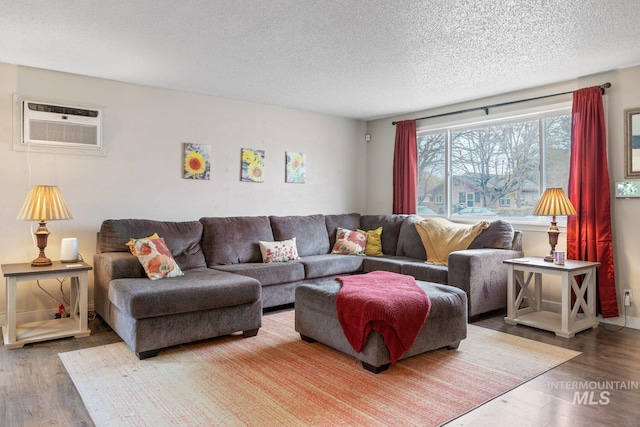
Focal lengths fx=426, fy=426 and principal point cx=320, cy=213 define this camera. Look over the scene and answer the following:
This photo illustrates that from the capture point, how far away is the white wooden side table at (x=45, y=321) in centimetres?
313

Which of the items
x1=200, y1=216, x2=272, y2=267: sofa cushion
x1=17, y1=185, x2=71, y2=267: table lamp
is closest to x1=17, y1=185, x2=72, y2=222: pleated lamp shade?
x1=17, y1=185, x2=71, y2=267: table lamp

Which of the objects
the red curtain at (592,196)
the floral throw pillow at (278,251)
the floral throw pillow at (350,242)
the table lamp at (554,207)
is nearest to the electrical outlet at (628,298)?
the red curtain at (592,196)

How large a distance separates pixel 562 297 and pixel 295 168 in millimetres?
3342

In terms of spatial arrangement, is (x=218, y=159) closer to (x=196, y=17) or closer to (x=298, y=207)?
(x=298, y=207)

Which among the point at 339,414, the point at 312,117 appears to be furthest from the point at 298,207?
the point at 339,414

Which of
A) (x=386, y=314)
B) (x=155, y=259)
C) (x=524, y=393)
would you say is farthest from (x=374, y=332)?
(x=155, y=259)

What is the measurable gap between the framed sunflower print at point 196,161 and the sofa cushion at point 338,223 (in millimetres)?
1620

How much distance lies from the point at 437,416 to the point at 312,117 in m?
4.30

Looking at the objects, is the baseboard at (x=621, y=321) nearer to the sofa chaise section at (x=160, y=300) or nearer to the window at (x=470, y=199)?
the window at (x=470, y=199)

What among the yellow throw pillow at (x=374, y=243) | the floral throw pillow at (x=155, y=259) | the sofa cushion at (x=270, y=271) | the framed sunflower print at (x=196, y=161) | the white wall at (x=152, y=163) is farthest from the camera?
the yellow throw pillow at (x=374, y=243)

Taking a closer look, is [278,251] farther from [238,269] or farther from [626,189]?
[626,189]

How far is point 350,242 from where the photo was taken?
5176mm

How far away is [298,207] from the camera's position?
5598 millimetres

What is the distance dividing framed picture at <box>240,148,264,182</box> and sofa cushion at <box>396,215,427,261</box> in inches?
72.2
